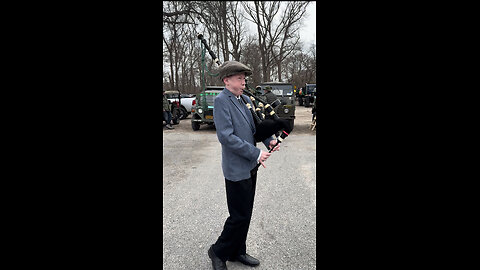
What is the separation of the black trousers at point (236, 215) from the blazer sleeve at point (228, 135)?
0.25 metres

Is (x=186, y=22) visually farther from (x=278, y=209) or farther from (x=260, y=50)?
(x=260, y=50)

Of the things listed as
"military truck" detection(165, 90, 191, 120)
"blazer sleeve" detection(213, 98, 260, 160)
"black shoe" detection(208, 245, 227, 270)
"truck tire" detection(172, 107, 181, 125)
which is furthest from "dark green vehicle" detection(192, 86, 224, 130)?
"blazer sleeve" detection(213, 98, 260, 160)

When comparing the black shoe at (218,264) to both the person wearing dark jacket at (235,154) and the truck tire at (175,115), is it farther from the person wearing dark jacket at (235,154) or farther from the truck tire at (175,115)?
the truck tire at (175,115)

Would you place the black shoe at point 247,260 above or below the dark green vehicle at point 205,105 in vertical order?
below

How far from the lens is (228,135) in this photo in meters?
1.75

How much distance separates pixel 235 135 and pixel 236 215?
2.04 feet

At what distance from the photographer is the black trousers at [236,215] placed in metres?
1.91

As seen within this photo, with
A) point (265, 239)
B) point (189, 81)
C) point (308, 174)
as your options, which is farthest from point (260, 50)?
point (265, 239)

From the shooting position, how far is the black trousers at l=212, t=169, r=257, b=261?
1.91 m

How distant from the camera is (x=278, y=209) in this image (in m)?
3.17

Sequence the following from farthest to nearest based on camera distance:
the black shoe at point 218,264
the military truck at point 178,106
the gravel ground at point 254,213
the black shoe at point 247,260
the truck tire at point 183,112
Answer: the truck tire at point 183,112 < the military truck at point 178,106 < the gravel ground at point 254,213 < the black shoe at point 247,260 < the black shoe at point 218,264

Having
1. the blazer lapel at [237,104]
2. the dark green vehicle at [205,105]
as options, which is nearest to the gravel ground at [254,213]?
the blazer lapel at [237,104]
